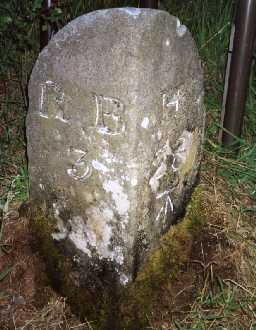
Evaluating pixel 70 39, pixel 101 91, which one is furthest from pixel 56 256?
pixel 70 39

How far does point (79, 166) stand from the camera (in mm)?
1541

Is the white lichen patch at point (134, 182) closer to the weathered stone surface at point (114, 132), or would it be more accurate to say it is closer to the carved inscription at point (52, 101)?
the weathered stone surface at point (114, 132)

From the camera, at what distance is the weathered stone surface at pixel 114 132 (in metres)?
1.32

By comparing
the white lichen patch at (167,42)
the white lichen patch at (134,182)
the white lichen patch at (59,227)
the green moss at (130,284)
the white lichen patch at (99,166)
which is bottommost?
the green moss at (130,284)

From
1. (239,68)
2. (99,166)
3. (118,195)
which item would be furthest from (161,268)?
(239,68)

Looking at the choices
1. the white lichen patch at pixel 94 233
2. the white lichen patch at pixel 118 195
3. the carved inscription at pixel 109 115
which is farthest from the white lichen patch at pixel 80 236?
the carved inscription at pixel 109 115

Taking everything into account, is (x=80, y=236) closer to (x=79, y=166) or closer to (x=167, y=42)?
(x=79, y=166)

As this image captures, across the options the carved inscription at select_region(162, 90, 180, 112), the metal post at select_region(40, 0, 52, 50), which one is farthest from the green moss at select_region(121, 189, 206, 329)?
the metal post at select_region(40, 0, 52, 50)

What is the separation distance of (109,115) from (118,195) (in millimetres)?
289

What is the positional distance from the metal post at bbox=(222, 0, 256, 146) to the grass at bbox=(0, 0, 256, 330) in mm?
102

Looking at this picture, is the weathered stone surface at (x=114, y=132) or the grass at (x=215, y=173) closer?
the weathered stone surface at (x=114, y=132)

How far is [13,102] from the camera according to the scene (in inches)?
109

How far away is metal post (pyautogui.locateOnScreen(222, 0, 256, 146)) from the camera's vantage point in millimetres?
2098

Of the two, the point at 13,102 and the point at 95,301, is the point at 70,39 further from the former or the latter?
the point at 13,102
